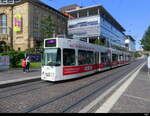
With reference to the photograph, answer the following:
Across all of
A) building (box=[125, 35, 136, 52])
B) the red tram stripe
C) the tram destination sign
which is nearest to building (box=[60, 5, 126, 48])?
building (box=[125, 35, 136, 52])

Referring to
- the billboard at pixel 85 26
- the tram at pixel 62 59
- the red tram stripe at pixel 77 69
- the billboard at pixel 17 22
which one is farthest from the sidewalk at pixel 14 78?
the billboard at pixel 85 26

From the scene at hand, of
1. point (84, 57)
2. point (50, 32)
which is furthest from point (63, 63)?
point (50, 32)

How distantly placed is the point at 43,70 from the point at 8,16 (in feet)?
164

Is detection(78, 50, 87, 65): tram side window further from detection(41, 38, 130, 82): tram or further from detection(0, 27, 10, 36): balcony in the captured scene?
detection(0, 27, 10, 36): balcony

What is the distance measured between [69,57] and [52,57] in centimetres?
123

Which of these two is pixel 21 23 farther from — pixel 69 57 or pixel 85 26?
pixel 69 57

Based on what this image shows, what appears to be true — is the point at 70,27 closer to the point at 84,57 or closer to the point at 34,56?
the point at 34,56

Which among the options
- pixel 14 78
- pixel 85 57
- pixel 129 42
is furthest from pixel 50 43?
pixel 129 42

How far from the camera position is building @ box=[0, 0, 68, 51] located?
159 feet

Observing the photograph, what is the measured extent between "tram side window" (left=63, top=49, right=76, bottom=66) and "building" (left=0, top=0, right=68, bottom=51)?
131 feet

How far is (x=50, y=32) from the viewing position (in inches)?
1286

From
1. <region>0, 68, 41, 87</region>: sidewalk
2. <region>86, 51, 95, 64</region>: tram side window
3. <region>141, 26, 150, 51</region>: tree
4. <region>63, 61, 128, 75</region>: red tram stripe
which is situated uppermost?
<region>141, 26, 150, 51</region>: tree

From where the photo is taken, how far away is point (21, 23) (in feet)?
164

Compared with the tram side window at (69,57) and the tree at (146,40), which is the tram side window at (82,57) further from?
the tree at (146,40)
